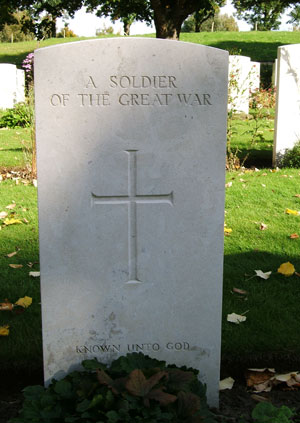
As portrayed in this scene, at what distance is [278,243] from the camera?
13.6 feet

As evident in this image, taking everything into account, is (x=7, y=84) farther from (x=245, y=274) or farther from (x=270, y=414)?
(x=270, y=414)

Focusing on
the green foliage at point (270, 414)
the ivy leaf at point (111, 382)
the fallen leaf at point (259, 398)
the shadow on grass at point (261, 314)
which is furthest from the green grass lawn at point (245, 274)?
the ivy leaf at point (111, 382)

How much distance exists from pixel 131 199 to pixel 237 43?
2864 cm

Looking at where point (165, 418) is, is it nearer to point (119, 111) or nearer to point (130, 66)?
point (119, 111)

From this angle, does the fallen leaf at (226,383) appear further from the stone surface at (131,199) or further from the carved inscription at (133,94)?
the carved inscription at (133,94)

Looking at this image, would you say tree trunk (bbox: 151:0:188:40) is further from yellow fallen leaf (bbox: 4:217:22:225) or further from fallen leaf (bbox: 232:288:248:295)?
fallen leaf (bbox: 232:288:248:295)

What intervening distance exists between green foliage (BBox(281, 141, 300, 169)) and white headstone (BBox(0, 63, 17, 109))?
11.0m

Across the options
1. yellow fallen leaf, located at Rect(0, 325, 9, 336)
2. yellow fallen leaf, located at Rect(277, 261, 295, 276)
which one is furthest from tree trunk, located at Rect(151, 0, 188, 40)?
yellow fallen leaf, located at Rect(0, 325, 9, 336)

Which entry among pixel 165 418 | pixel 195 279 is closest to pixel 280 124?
pixel 195 279

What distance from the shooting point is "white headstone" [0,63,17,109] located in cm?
1577

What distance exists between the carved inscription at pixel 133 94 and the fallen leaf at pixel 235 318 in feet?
4.63

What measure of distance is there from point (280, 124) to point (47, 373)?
5.66 metres

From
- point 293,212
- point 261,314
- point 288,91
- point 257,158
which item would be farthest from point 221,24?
point 261,314

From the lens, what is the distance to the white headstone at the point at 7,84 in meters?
15.8
